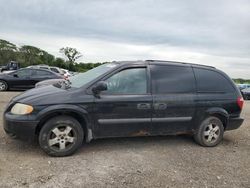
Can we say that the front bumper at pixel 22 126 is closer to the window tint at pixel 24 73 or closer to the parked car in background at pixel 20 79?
the parked car in background at pixel 20 79

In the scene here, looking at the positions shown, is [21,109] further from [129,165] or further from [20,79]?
[20,79]

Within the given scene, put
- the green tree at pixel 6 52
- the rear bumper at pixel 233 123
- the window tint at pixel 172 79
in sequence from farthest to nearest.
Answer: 1. the green tree at pixel 6 52
2. the rear bumper at pixel 233 123
3. the window tint at pixel 172 79

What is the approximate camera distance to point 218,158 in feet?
16.7

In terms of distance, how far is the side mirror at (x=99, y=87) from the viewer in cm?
477

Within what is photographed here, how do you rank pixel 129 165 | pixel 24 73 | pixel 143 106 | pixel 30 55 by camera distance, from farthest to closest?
pixel 30 55 < pixel 24 73 < pixel 143 106 < pixel 129 165

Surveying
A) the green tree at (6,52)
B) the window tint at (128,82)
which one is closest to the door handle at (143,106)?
the window tint at (128,82)

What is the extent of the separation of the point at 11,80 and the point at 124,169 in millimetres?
11368

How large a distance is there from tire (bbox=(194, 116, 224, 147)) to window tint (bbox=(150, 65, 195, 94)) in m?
0.72

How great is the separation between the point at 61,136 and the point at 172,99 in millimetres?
2062

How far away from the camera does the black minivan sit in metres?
4.61

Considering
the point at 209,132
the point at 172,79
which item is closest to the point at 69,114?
the point at 172,79

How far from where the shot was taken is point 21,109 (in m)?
4.59

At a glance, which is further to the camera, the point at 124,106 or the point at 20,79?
the point at 20,79

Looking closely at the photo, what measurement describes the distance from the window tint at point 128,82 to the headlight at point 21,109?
1300 millimetres
